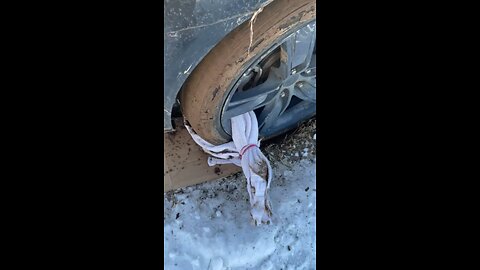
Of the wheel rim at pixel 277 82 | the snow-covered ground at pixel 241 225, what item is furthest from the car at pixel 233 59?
the snow-covered ground at pixel 241 225

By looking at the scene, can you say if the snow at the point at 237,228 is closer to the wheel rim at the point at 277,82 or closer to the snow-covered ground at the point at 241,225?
the snow-covered ground at the point at 241,225

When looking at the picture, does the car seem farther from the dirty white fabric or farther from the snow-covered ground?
the snow-covered ground

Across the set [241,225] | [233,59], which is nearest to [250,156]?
[241,225]

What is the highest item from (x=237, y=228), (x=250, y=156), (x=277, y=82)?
(x=277, y=82)

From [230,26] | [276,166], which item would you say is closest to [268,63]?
[230,26]

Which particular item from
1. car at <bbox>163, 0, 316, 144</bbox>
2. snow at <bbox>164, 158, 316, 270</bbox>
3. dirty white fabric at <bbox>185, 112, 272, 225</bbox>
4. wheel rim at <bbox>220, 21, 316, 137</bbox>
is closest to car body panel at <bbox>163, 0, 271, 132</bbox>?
car at <bbox>163, 0, 316, 144</bbox>

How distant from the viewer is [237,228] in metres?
1.97

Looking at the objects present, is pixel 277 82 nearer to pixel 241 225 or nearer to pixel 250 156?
pixel 250 156

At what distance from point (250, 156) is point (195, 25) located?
65cm

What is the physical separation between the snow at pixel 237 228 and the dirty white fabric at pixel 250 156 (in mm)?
88

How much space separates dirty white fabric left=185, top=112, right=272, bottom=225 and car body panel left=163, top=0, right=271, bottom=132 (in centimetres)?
45

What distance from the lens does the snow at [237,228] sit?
192cm

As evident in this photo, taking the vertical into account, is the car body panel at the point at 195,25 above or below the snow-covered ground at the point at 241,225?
above

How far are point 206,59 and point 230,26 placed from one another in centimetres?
15
